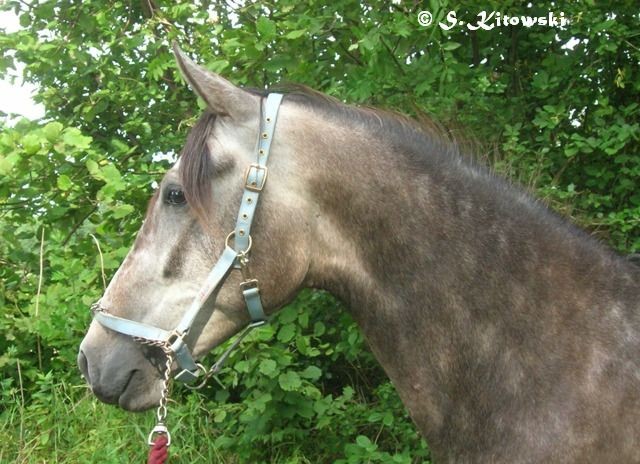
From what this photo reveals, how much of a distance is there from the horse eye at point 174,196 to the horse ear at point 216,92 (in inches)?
10.5

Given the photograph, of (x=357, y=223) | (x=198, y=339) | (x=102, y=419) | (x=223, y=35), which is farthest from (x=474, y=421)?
(x=102, y=419)

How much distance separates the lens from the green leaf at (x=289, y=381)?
3646 millimetres

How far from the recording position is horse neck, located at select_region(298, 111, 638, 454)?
2199mm

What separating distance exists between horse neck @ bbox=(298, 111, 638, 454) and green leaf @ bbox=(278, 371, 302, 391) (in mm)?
1392

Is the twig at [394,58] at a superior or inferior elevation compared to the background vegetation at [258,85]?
superior

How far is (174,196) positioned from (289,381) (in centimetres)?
166

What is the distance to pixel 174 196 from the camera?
2279 millimetres

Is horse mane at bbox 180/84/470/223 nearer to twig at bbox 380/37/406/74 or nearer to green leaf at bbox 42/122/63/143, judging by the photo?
twig at bbox 380/37/406/74

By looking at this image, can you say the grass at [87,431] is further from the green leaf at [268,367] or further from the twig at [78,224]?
the twig at [78,224]

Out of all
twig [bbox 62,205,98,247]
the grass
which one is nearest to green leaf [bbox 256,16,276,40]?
twig [bbox 62,205,98,247]

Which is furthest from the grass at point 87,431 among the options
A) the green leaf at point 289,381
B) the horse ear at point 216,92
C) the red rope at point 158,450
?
the horse ear at point 216,92

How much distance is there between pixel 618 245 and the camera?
3887 mm

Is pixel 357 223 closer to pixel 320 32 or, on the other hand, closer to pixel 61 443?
pixel 320 32

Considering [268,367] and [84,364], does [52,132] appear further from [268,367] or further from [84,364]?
[84,364]
